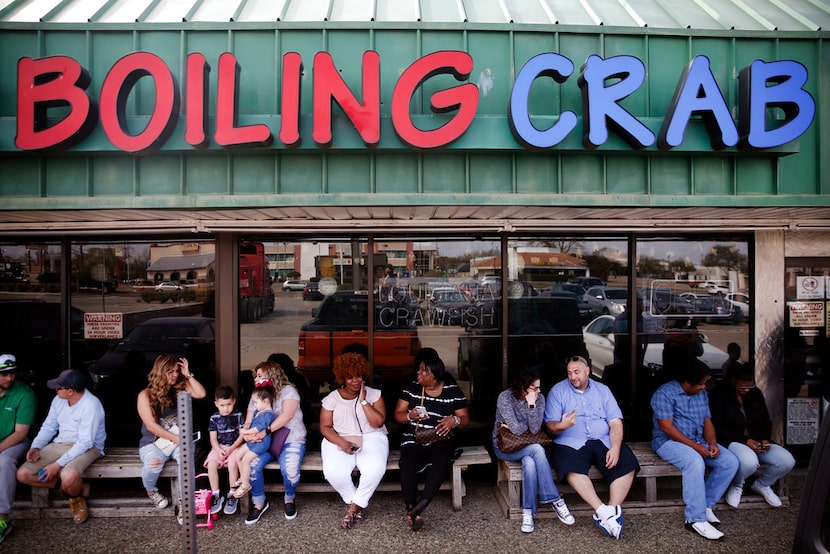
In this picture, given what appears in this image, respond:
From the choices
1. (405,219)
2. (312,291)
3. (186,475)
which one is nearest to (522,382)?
(405,219)

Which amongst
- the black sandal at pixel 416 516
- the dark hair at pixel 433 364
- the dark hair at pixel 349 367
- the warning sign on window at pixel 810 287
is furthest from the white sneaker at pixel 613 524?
the warning sign on window at pixel 810 287

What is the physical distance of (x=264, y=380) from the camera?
470 cm

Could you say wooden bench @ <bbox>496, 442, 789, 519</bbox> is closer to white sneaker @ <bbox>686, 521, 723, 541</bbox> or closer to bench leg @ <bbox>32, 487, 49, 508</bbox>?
white sneaker @ <bbox>686, 521, 723, 541</bbox>

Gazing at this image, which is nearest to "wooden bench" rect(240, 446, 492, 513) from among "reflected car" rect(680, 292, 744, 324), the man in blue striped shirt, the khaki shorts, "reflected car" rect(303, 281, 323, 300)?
the khaki shorts

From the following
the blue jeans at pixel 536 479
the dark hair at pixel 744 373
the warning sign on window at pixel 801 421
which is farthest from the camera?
the warning sign on window at pixel 801 421

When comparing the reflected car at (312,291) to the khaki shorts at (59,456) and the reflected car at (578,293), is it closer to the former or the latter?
the khaki shorts at (59,456)

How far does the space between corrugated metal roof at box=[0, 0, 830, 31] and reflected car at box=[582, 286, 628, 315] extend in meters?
2.91

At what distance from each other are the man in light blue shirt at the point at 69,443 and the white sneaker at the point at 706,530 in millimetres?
5392

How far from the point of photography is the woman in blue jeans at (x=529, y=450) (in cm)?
425

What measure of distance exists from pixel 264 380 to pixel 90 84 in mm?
3103

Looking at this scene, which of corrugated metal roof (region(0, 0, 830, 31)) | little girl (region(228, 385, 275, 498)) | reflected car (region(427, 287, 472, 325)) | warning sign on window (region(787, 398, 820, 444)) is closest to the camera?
little girl (region(228, 385, 275, 498))

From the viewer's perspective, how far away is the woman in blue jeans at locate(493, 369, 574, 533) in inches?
167

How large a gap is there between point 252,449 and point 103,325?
2.80 meters

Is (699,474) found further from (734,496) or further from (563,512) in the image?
(563,512)
